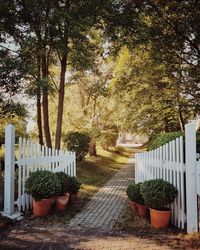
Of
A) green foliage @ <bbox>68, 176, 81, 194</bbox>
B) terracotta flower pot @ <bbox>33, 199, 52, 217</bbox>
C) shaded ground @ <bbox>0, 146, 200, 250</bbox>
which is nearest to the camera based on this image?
shaded ground @ <bbox>0, 146, 200, 250</bbox>

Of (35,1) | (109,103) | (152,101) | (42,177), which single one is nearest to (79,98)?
(109,103)

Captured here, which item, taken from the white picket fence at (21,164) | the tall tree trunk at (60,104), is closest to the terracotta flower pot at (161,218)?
the white picket fence at (21,164)

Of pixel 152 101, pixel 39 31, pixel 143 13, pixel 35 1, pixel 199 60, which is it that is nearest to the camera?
pixel 35 1

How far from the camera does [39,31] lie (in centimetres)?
1095

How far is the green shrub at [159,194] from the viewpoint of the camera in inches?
225

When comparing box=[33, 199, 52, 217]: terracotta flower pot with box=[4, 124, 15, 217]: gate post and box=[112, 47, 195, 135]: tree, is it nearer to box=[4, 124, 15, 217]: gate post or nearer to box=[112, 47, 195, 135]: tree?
box=[4, 124, 15, 217]: gate post

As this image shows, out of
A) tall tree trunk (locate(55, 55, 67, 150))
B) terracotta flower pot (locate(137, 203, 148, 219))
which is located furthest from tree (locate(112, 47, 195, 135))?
terracotta flower pot (locate(137, 203, 148, 219))

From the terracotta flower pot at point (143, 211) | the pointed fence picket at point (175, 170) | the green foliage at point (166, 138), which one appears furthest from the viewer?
the green foliage at point (166, 138)

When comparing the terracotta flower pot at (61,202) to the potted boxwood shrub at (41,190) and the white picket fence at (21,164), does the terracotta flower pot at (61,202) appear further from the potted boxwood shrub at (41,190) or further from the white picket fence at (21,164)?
the white picket fence at (21,164)

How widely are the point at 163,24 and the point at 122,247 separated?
10.1 meters

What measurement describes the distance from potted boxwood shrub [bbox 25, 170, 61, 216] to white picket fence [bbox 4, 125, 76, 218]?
0.36m

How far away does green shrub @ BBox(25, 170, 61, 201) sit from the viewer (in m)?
6.54

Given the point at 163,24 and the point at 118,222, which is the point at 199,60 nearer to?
the point at 163,24

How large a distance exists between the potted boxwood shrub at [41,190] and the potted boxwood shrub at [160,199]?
2078mm
